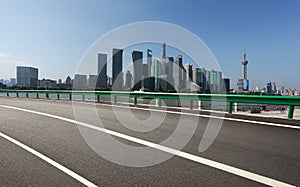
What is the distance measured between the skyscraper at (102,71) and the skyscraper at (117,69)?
705 mm

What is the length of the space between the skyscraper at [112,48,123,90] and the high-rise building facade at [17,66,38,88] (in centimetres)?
3863

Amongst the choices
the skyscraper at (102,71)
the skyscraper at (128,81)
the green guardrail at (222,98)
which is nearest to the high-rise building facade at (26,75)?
the skyscraper at (102,71)

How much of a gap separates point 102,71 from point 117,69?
6.56 ft

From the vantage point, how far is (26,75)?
5341cm

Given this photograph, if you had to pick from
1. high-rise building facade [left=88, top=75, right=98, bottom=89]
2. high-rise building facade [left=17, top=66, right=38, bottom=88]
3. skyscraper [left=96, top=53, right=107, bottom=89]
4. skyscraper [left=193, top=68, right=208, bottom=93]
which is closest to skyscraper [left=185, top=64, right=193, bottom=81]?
skyscraper [left=193, top=68, right=208, bottom=93]

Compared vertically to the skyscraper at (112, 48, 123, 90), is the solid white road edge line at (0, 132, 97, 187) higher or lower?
lower

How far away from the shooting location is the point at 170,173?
12.0 ft

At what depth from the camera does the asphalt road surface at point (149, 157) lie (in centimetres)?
344

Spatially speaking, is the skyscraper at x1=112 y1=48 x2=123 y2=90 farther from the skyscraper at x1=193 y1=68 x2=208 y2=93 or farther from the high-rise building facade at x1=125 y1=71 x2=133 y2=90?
the skyscraper at x1=193 y1=68 x2=208 y2=93

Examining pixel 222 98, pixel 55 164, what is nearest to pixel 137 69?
pixel 222 98

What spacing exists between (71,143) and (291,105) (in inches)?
303

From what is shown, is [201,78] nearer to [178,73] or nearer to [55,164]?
[178,73]

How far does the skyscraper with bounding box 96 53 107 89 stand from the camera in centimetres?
1645

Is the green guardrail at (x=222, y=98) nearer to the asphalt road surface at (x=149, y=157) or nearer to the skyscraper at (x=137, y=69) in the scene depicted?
the skyscraper at (x=137, y=69)
